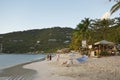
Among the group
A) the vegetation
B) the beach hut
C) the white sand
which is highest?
the vegetation

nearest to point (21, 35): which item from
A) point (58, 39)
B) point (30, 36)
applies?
point (30, 36)

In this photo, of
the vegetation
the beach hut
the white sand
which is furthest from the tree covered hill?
the white sand

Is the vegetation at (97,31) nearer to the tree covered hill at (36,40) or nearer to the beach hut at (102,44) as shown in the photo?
the beach hut at (102,44)

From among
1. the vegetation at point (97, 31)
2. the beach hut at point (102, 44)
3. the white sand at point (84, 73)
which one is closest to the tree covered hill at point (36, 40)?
the vegetation at point (97, 31)

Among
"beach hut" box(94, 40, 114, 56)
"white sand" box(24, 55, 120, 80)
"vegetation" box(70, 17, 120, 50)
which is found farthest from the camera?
"vegetation" box(70, 17, 120, 50)

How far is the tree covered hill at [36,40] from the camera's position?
134 metres

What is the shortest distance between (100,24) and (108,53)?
19.3 m

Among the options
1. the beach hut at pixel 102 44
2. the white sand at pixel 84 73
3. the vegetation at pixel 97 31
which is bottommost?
the white sand at pixel 84 73

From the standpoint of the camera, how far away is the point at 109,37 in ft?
170

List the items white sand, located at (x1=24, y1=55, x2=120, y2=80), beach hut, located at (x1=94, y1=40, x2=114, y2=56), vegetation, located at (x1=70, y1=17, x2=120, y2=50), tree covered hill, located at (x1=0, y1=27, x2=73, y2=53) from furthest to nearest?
tree covered hill, located at (x1=0, y1=27, x2=73, y2=53) → vegetation, located at (x1=70, y1=17, x2=120, y2=50) → beach hut, located at (x1=94, y1=40, x2=114, y2=56) → white sand, located at (x1=24, y1=55, x2=120, y2=80)

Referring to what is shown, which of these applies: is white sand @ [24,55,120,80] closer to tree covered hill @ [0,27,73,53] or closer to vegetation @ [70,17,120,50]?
vegetation @ [70,17,120,50]

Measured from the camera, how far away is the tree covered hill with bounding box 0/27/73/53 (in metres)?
134

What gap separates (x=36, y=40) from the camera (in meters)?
140

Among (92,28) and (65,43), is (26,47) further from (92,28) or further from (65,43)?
(92,28)
